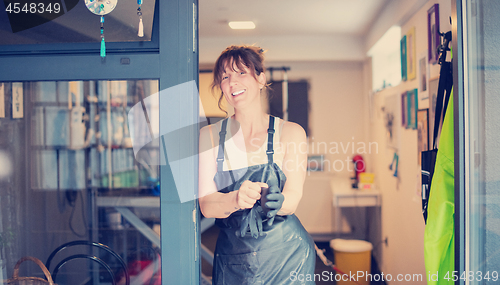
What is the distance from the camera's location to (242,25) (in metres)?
1.37

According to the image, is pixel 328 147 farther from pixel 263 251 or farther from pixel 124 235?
pixel 124 235

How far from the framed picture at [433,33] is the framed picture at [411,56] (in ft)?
0.67

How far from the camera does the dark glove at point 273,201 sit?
1.13 metres

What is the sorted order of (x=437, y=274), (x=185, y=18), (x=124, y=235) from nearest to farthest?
(x=185, y=18) < (x=437, y=274) < (x=124, y=235)

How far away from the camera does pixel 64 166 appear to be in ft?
4.26

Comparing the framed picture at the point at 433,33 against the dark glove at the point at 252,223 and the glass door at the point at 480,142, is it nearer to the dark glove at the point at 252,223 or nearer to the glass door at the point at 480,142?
the glass door at the point at 480,142

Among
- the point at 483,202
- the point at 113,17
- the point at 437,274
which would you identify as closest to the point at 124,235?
the point at 113,17

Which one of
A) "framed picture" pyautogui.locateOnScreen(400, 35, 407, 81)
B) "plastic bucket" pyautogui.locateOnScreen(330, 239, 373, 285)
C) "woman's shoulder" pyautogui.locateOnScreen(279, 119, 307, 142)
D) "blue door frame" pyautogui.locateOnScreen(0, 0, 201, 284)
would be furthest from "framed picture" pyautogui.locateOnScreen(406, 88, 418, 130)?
"blue door frame" pyautogui.locateOnScreen(0, 0, 201, 284)

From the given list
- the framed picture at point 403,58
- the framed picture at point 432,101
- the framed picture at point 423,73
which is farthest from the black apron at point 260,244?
the framed picture at point 403,58

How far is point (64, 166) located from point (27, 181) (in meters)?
0.14

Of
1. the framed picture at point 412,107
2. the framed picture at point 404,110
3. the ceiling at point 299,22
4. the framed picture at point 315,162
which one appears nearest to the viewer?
the framed picture at point 315,162

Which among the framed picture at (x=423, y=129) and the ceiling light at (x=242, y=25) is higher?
the ceiling light at (x=242, y=25)

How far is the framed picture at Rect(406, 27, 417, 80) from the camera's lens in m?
1.92

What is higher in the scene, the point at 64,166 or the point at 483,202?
the point at 64,166
